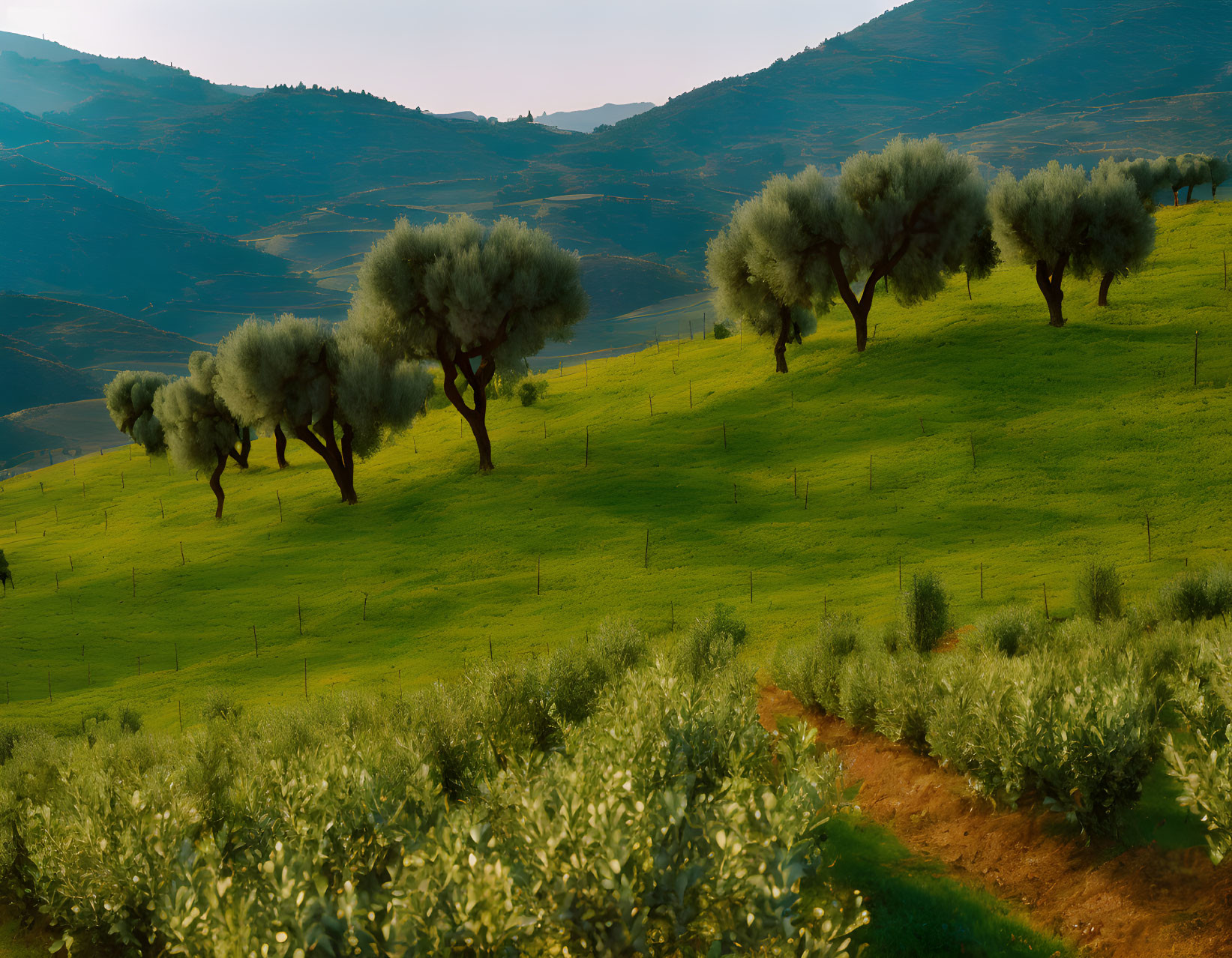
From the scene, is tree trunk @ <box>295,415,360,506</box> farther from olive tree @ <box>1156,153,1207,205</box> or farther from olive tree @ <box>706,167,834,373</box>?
olive tree @ <box>1156,153,1207,205</box>

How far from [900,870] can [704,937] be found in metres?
5.60

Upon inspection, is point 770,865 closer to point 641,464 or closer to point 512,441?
point 641,464

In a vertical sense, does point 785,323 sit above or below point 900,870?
above

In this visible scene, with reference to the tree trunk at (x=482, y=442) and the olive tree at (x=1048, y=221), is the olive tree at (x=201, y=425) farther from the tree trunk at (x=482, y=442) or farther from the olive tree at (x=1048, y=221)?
the olive tree at (x=1048, y=221)

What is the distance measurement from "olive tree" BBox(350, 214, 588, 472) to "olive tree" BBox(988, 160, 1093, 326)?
2755 centimetres

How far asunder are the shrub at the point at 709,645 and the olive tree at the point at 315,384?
3107 cm

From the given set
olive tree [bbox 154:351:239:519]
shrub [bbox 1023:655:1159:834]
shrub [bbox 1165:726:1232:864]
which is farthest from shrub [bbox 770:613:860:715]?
olive tree [bbox 154:351:239:519]

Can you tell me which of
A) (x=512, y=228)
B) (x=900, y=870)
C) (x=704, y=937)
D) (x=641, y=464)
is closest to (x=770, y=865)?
(x=704, y=937)

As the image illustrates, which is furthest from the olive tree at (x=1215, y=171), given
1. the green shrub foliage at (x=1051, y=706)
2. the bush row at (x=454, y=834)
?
the bush row at (x=454, y=834)

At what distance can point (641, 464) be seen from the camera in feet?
146

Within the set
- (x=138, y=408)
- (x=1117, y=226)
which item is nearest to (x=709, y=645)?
(x=1117, y=226)

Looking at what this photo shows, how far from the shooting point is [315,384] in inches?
1779

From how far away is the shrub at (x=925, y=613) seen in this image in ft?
62.7

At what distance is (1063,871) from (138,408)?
70.7 meters
